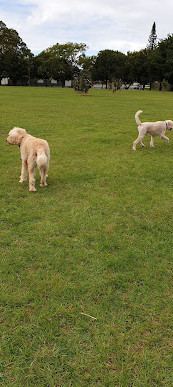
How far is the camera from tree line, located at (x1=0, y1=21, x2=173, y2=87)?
202 ft

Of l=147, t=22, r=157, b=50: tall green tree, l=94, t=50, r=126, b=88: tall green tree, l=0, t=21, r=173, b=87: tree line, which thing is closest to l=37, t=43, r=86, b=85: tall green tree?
l=0, t=21, r=173, b=87: tree line

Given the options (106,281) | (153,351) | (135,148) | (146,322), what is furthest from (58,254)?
(135,148)

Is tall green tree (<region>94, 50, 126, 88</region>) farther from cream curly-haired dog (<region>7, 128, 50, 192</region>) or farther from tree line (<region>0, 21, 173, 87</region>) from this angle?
cream curly-haired dog (<region>7, 128, 50, 192</region>)

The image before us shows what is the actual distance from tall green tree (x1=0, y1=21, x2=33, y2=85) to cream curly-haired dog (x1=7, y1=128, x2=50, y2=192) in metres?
66.0

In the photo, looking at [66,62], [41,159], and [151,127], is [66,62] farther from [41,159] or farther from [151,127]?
[41,159]

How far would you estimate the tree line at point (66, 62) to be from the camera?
202 feet

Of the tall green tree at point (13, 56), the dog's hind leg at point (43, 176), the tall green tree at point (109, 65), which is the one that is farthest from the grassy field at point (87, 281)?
the tall green tree at point (109, 65)

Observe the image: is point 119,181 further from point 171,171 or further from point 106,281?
point 106,281

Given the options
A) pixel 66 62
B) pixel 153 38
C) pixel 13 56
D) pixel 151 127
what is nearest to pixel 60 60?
pixel 66 62

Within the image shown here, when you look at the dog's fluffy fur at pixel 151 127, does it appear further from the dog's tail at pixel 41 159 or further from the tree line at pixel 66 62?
the tree line at pixel 66 62

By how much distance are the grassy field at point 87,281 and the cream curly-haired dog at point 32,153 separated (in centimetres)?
31

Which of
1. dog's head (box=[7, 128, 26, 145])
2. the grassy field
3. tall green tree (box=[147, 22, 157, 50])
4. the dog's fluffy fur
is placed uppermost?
tall green tree (box=[147, 22, 157, 50])

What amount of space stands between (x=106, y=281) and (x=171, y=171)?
14.0 ft

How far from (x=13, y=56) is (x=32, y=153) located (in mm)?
68437
